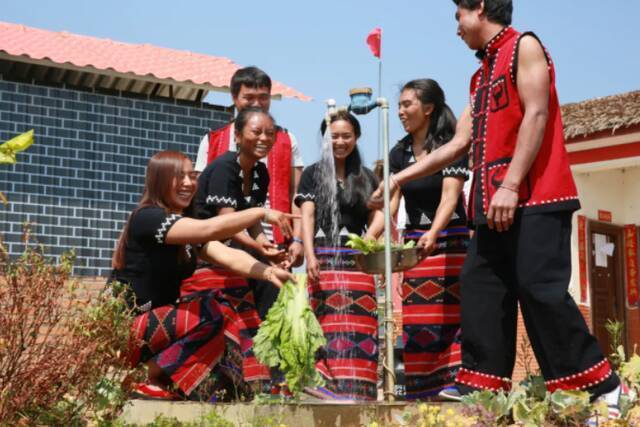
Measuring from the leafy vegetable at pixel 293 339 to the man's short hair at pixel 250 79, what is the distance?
181 cm

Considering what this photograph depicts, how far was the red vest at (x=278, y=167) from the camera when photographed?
6066 millimetres

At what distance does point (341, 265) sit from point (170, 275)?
3.42 feet

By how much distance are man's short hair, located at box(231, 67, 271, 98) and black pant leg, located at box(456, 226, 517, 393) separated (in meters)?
2.41

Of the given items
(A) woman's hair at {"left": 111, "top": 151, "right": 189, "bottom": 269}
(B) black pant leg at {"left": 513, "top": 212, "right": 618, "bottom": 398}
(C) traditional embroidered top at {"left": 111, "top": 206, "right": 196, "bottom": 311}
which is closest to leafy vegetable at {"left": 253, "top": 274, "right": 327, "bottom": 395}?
(C) traditional embroidered top at {"left": 111, "top": 206, "right": 196, "bottom": 311}

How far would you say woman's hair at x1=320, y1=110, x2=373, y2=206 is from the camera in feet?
18.7

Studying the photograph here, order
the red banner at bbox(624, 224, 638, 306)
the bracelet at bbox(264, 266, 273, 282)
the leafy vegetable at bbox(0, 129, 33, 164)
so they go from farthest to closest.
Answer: the red banner at bbox(624, 224, 638, 306)
the bracelet at bbox(264, 266, 273, 282)
the leafy vegetable at bbox(0, 129, 33, 164)

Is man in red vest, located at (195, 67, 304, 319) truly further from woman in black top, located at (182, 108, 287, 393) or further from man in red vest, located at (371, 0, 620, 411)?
man in red vest, located at (371, 0, 620, 411)

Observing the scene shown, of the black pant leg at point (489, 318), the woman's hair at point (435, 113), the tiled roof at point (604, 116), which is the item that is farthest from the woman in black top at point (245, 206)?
the tiled roof at point (604, 116)

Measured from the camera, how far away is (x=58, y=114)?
11609mm

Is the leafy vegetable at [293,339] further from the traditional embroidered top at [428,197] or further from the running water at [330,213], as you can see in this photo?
the traditional embroidered top at [428,197]

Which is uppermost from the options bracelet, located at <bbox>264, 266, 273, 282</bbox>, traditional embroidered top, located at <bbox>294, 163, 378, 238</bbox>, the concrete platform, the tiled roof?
the tiled roof

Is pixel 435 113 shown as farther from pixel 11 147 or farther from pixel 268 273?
pixel 11 147

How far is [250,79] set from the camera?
618cm

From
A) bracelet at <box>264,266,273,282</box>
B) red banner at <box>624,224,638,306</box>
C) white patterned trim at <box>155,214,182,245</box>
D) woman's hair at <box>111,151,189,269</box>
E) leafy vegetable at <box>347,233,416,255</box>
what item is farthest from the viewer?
red banner at <box>624,224,638,306</box>
